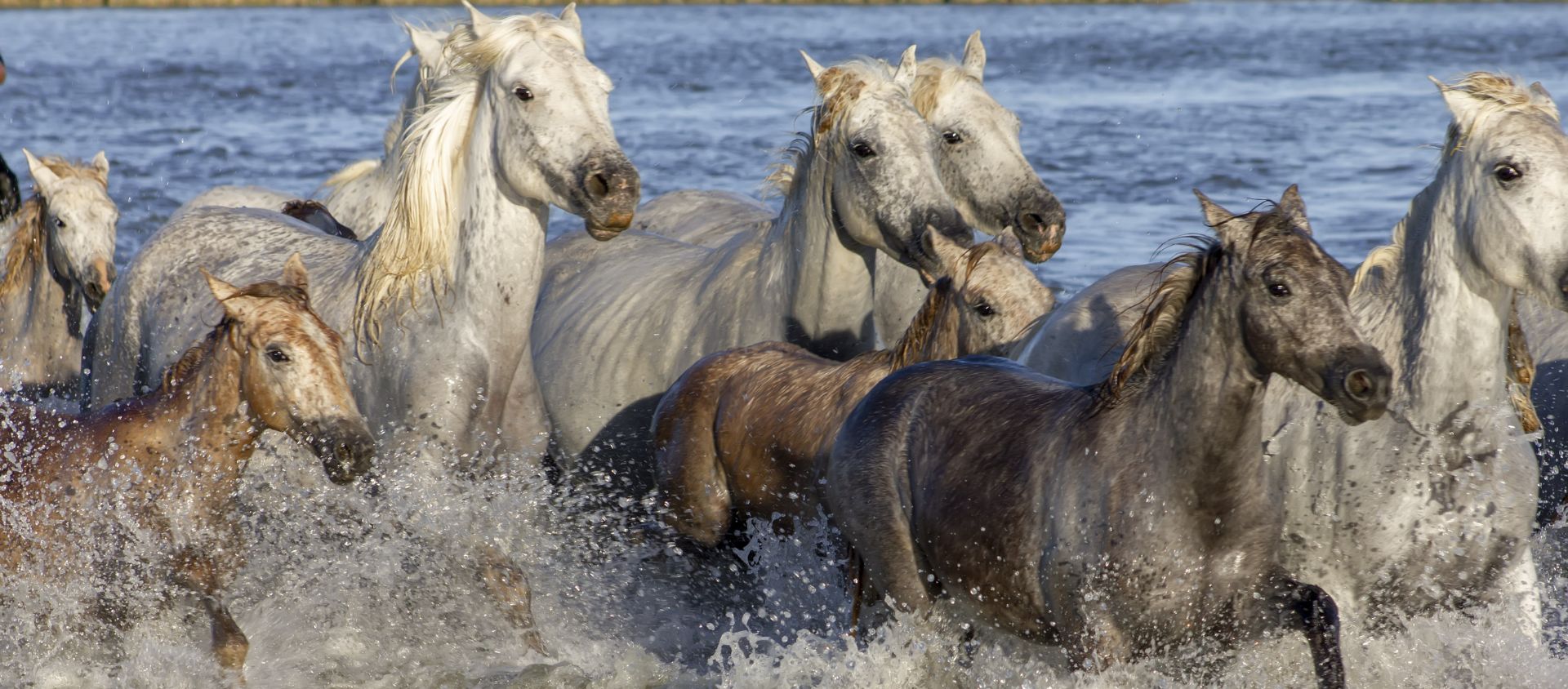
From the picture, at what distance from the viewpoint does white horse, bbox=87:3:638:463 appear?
539 centimetres

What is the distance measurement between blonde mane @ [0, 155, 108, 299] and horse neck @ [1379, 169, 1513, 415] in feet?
19.2

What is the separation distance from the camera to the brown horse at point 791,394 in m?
5.43

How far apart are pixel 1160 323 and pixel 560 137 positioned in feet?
6.42

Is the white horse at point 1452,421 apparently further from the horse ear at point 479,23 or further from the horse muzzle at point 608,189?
the horse ear at point 479,23

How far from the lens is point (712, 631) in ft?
20.3

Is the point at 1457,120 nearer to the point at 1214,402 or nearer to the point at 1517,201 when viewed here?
the point at 1517,201

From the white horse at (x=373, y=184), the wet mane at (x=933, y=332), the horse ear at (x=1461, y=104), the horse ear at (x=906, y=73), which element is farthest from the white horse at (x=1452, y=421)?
the white horse at (x=373, y=184)

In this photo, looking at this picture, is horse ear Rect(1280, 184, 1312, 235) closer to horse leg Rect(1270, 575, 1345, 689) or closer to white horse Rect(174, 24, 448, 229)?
horse leg Rect(1270, 575, 1345, 689)

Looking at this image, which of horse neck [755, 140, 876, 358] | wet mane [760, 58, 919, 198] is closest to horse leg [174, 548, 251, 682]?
horse neck [755, 140, 876, 358]

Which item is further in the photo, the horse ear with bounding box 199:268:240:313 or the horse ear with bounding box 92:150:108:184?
the horse ear with bounding box 92:150:108:184

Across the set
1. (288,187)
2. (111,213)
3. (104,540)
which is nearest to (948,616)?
(104,540)

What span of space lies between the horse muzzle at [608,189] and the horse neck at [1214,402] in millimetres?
→ 1793

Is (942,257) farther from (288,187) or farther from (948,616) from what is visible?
(288,187)

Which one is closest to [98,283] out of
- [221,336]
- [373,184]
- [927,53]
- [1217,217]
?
[373,184]
